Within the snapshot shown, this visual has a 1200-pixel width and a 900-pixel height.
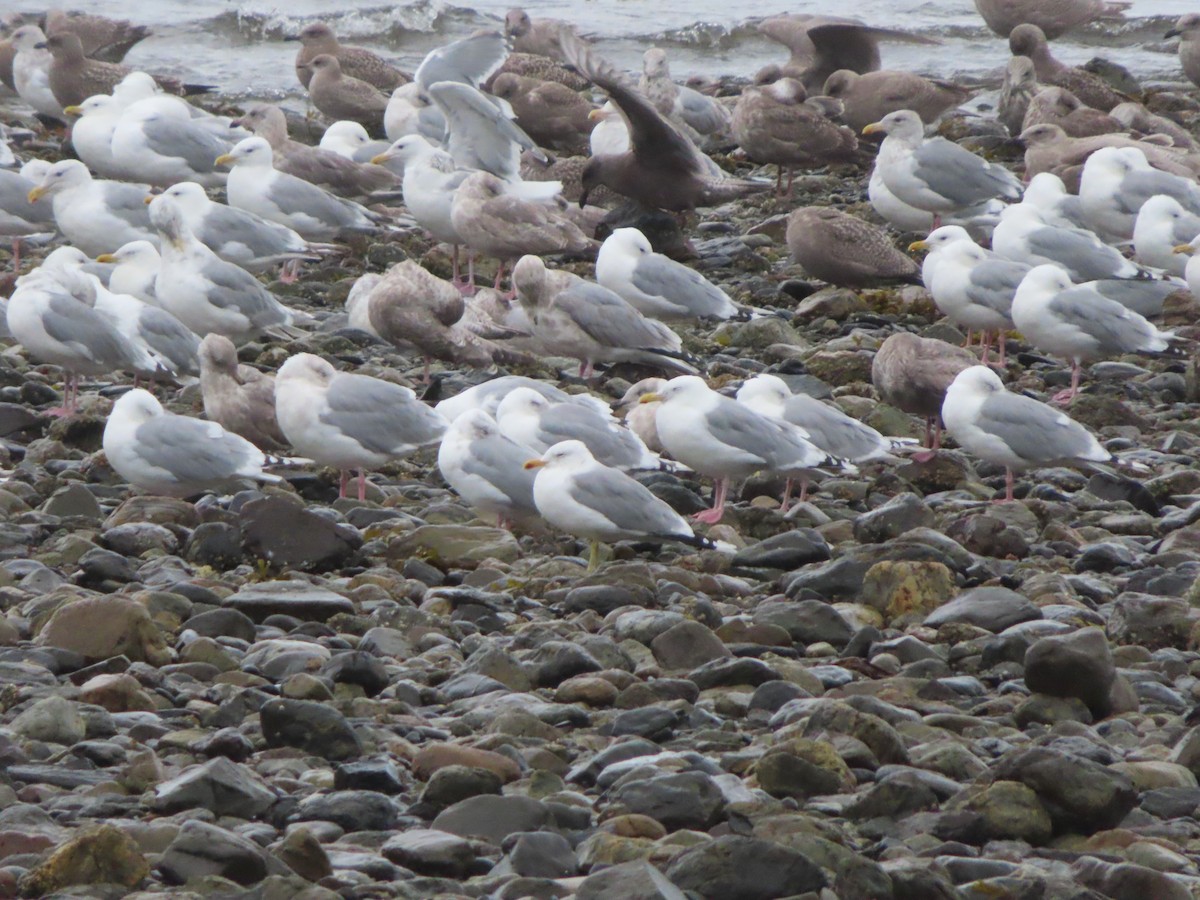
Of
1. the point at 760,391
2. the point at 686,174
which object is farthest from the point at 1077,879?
the point at 686,174

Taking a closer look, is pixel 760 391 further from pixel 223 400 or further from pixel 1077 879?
pixel 1077 879

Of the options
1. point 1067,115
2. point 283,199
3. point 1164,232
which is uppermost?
point 1164,232

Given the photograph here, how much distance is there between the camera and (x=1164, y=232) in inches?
412

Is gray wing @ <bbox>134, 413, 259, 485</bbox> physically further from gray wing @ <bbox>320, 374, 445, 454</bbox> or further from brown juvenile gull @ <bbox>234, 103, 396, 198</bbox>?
brown juvenile gull @ <bbox>234, 103, 396, 198</bbox>

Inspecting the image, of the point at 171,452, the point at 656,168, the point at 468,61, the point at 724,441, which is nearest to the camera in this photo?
the point at 171,452

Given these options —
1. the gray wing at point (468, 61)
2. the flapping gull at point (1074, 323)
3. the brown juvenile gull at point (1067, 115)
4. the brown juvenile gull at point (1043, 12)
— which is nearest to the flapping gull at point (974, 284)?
the flapping gull at point (1074, 323)

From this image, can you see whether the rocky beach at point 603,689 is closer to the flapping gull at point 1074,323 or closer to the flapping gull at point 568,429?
the flapping gull at point 568,429

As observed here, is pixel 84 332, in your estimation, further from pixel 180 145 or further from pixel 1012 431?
pixel 180 145

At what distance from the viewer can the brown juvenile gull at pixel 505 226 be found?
35.5 ft

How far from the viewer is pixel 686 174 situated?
12391 millimetres

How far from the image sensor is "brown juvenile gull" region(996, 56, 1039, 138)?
1555cm

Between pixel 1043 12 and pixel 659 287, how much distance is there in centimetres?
1155

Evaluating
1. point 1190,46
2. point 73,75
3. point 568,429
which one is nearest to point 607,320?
point 568,429

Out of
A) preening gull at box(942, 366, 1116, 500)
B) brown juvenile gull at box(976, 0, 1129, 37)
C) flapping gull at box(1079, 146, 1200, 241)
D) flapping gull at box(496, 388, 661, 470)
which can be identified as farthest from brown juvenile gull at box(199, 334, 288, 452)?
brown juvenile gull at box(976, 0, 1129, 37)
